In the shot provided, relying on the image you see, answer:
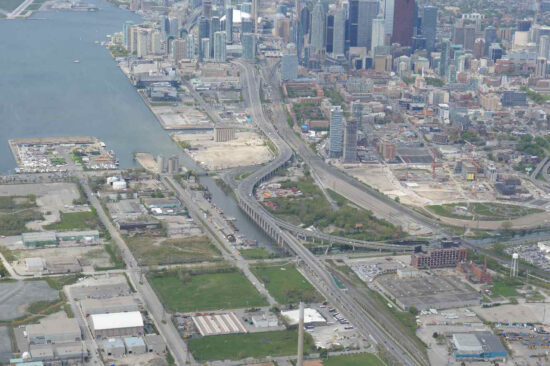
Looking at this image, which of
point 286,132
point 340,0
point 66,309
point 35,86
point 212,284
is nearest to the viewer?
point 66,309

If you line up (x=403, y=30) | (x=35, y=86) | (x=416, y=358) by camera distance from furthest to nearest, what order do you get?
1. (x=403, y=30)
2. (x=35, y=86)
3. (x=416, y=358)

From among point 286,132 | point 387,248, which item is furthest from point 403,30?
point 387,248

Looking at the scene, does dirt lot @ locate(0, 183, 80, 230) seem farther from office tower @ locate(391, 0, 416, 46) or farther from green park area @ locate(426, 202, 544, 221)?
office tower @ locate(391, 0, 416, 46)

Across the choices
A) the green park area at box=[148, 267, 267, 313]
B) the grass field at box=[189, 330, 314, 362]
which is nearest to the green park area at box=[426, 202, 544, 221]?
the green park area at box=[148, 267, 267, 313]

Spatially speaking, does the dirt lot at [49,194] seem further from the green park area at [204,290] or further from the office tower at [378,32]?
the office tower at [378,32]

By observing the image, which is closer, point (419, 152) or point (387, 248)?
point (387, 248)

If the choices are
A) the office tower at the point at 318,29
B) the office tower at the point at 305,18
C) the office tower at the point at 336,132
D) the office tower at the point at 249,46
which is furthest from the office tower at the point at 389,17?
the office tower at the point at 336,132

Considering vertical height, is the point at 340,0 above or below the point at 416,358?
above

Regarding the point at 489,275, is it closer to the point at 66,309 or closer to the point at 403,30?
the point at 66,309
